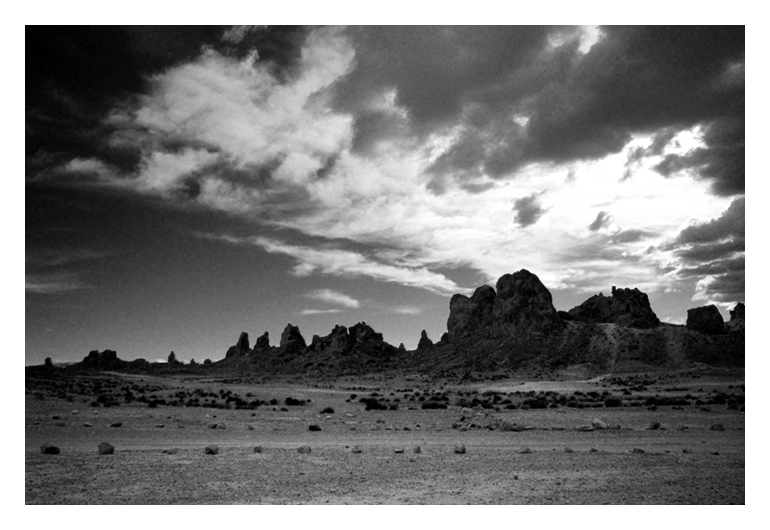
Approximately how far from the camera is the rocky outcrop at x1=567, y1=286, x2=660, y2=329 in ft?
357

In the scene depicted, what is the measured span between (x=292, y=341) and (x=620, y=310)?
10138cm

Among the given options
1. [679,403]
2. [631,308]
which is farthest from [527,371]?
[679,403]

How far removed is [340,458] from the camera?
1169 centimetres

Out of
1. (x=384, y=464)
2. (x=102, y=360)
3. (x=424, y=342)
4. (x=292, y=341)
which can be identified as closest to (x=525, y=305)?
(x=424, y=342)

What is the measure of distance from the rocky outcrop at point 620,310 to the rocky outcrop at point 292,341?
8700 cm

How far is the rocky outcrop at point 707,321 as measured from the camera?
97.6 m

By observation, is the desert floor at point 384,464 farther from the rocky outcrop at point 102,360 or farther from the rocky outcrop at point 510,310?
the rocky outcrop at point 102,360

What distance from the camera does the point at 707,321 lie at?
321 ft

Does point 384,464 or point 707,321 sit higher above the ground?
point 384,464

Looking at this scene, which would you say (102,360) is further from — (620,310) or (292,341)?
(620,310)

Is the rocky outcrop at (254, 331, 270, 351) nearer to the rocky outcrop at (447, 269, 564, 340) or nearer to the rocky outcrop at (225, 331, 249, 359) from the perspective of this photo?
the rocky outcrop at (225, 331, 249, 359)

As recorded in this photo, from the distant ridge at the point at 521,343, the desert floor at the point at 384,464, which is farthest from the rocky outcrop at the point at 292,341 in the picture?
the desert floor at the point at 384,464

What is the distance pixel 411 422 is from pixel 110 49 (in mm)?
17711

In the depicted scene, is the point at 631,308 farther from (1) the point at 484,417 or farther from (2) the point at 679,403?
(1) the point at 484,417
